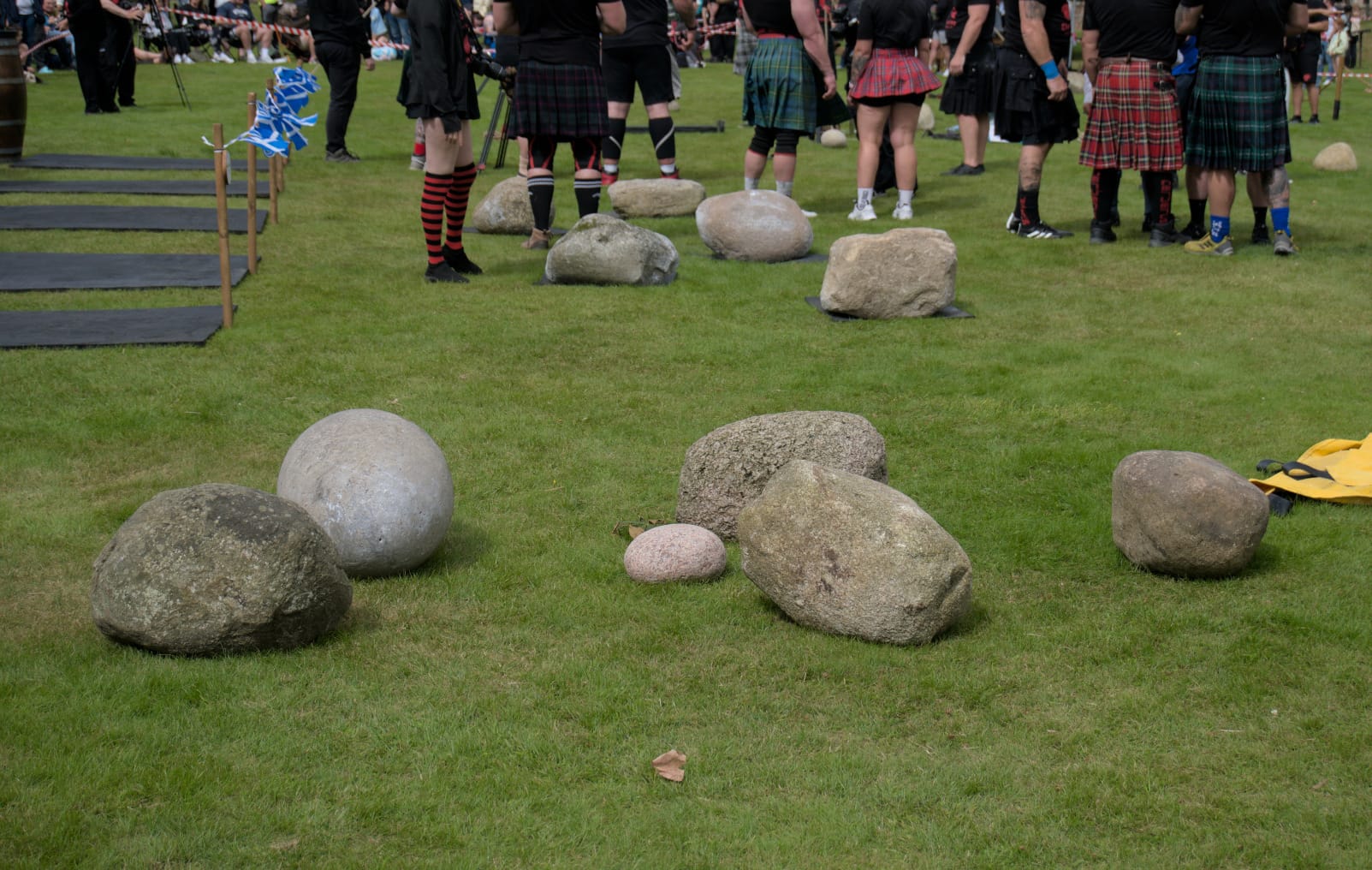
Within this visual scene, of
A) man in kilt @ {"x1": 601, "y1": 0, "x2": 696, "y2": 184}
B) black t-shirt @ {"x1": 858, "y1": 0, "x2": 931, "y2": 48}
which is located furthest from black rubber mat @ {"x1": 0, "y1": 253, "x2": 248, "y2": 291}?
black t-shirt @ {"x1": 858, "y1": 0, "x2": 931, "y2": 48}

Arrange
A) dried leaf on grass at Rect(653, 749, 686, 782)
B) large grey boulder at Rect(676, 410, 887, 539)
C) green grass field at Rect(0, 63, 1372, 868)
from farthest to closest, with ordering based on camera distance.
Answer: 1. large grey boulder at Rect(676, 410, 887, 539)
2. dried leaf on grass at Rect(653, 749, 686, 782)
3. green grass field at Rect(0, 63, 1372, 868)

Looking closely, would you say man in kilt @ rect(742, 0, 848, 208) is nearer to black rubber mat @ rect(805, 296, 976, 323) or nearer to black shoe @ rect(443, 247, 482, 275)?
black shoe @ rect(443, 247, 482, 275)

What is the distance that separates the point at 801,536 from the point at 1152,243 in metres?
7.44

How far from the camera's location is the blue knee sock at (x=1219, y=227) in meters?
9.88

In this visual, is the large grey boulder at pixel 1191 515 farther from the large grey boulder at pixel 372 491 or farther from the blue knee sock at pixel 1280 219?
the blue knee sock at pixel 1280 219

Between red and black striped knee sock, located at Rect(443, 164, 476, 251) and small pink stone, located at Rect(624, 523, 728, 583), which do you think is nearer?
small pink stone, located at Rect(624, 523, 728, 583)

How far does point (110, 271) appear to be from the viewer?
910 centimetres

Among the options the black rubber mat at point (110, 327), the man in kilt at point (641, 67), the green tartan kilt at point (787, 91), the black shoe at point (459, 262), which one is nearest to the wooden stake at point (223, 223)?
the black rubber mat at point (110, 327)

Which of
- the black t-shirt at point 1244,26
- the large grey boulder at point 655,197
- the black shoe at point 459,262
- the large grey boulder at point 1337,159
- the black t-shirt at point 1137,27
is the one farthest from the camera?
the large grey boulder at point 1337,159

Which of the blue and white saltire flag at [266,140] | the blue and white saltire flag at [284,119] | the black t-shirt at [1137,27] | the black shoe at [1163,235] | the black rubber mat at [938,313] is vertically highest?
the black t-shirt at [1137,27]

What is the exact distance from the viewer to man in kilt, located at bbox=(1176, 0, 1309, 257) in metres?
9.19

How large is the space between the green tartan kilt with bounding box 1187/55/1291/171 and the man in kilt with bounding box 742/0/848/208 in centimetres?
281

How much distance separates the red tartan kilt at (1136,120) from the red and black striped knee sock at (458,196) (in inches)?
181

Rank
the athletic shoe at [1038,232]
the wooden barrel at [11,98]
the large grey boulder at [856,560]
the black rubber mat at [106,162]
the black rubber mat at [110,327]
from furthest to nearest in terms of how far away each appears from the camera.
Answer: the black rubber mat at [106,162] < the wooden barrel at [11,98] < the athletic shoe at [1038,232] < the black rubber mat at [110,327] < the large grey boulder at [856,560]
